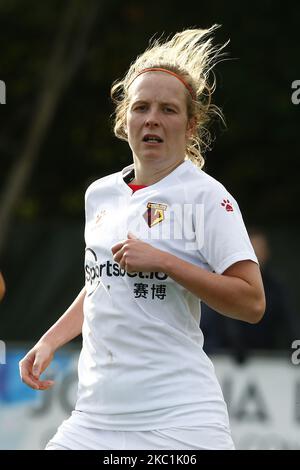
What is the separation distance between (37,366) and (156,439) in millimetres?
580

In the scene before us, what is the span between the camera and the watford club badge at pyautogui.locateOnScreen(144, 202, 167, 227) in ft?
12.7

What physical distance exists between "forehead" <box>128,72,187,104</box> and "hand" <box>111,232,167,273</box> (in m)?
0.60

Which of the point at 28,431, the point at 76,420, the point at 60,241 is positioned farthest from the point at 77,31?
the point at 76,420

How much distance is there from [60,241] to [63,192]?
1788mm

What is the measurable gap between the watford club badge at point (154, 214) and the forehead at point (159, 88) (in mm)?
402

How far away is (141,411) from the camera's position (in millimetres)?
3779

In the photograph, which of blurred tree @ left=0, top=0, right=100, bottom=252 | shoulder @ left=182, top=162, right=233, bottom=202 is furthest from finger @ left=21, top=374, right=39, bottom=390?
blurred tree @ left=0, top=0, right=100, bottom=252

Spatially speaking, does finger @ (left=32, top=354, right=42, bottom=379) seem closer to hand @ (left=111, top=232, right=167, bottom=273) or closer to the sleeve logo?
hand @ (left=111, top=232, right=167, bottom=273)

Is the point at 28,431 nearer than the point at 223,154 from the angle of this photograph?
Yes

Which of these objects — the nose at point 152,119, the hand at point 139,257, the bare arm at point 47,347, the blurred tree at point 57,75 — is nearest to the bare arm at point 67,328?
the bare arm at point 47,347

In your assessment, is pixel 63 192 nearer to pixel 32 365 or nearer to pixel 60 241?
pixel 60 241

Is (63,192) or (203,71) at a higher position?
(63,192)

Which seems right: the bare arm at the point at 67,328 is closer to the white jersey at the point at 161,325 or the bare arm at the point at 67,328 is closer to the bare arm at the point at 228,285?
the white jersey at the point at 161,325

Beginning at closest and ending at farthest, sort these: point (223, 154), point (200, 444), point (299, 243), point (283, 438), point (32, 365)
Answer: point (200, 444) → point (32, 365) → point (283, 438) → point (299, 243) → point (223, 154)
